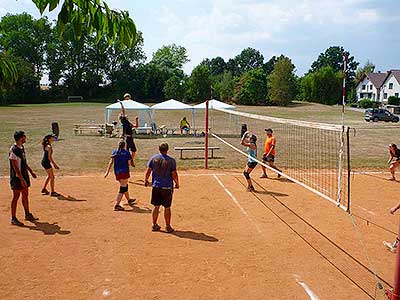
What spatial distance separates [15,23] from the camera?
79062mm

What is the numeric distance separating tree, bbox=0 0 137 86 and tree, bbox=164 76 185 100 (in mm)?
70882

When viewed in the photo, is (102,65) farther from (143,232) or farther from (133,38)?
(133,38)

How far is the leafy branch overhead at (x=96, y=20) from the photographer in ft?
6.86

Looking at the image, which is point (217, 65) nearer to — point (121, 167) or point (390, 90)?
point (390, 90)

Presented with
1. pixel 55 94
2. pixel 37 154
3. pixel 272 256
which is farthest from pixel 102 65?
pixel 272 256

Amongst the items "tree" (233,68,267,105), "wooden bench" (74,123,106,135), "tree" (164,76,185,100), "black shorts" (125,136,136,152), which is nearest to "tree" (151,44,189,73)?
"tree" (164,76,185,100)

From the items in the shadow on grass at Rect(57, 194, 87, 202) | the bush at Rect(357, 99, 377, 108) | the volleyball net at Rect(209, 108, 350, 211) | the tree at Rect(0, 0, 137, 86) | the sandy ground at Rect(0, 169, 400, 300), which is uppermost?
the bush at Rect(357, 99, 377, 108)

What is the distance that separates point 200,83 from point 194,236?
63.5 meters

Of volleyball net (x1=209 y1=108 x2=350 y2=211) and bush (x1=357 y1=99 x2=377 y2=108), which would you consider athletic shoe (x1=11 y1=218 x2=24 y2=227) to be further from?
bush (x1=357 y1=99 x2=377 y2=108)

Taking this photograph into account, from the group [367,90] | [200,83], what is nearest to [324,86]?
[367,90]

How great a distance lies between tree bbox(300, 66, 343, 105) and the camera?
74375mm

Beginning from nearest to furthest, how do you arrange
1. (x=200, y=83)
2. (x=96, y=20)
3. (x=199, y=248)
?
(x=96, y=20)
(x=199, y=248)
(x=200, y=83)

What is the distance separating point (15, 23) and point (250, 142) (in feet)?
266

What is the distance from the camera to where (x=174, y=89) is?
7269 centimetres
